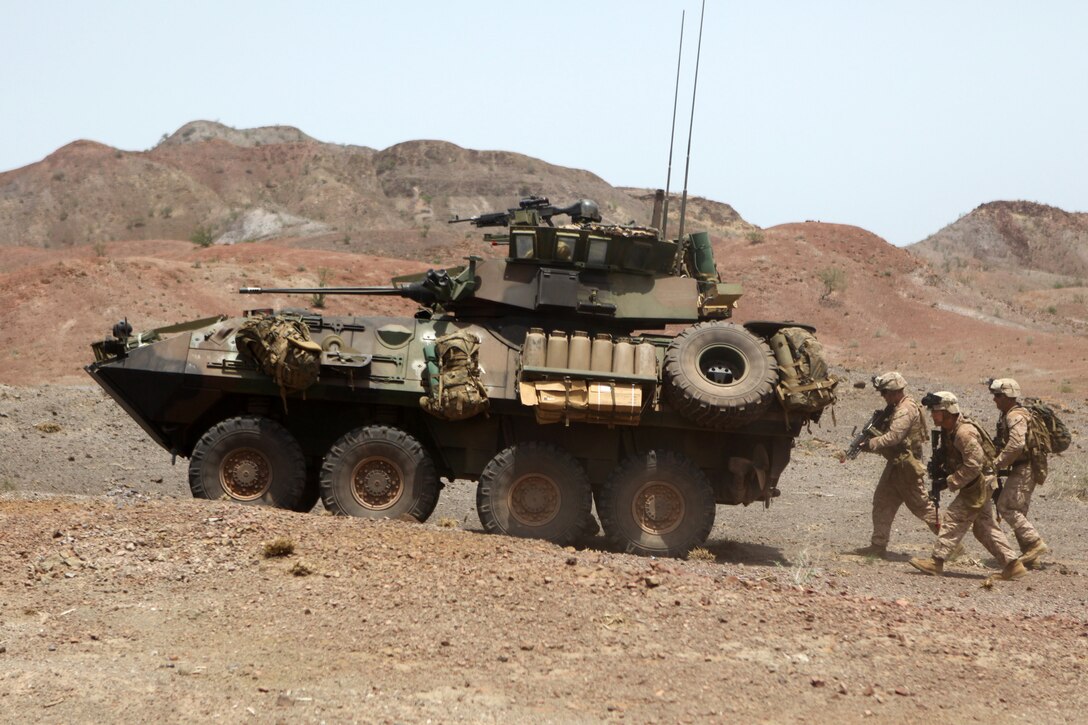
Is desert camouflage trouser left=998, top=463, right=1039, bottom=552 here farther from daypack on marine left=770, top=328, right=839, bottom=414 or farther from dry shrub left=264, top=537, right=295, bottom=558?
dry shrub left=264, top=537, right=295, bottom=558

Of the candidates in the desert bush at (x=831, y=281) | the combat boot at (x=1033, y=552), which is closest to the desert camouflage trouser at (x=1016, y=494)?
the combat boot at (x=1033, y=552)

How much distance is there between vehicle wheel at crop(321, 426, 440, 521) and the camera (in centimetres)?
1165

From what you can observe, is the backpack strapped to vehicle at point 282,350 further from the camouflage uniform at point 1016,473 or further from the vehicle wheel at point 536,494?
the camouflage uniform at point 1016,473

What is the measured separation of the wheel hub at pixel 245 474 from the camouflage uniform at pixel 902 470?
5738 millimetres

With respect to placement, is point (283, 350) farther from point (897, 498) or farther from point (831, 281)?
point (831, 281)

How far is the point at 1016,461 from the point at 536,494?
4738 millimetres

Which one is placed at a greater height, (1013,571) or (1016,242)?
(1016,242)

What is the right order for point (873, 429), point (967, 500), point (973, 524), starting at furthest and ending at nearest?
point (873, 429), point (973, 524), point (967, 500)

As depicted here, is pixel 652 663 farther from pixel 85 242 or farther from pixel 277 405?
pixel 85 242

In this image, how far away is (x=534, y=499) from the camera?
11766mm

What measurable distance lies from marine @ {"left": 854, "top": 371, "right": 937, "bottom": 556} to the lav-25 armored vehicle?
1.08 meters

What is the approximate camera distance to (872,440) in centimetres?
1241

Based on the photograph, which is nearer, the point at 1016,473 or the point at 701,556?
the point at 701,556

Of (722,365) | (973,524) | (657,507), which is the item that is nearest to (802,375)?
(722,365)
